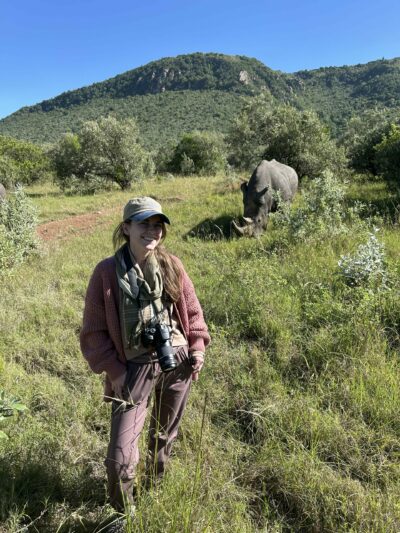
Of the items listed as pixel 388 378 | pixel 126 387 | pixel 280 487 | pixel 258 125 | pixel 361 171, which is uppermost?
pixel 258 125

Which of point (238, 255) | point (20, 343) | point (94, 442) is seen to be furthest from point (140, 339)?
point (238, 255)

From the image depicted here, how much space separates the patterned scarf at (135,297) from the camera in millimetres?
2051

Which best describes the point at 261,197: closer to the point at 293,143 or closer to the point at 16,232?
the point at 16,232

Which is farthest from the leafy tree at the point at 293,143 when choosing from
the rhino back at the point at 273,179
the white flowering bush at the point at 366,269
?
the white flowering bush at the point at 366,269

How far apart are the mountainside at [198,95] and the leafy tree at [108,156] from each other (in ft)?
169

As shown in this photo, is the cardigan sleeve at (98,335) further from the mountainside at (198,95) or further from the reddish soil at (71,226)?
the mountainside at (198,95)

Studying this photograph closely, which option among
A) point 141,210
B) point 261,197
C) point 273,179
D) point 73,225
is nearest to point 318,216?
point 261,197

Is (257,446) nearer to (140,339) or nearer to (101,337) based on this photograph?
(140,339)

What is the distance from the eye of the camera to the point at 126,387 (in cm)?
208

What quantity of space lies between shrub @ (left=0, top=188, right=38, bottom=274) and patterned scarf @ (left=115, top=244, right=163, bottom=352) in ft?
19.7

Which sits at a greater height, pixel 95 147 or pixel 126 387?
pixel 95 147

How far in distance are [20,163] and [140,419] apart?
1119 inches

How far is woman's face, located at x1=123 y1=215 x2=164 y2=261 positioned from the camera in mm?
2131

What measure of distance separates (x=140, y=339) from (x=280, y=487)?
1393 millimetres
